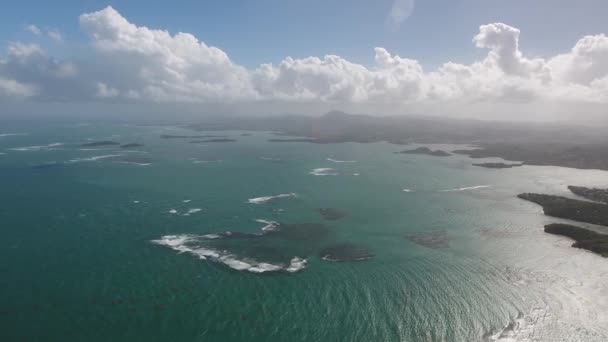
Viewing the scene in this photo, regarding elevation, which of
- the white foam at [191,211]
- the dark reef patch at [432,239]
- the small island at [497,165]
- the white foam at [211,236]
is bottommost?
the white foam at [211,236]

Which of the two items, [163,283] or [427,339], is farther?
[163,283]

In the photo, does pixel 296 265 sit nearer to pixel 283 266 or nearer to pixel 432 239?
pixel 283 266

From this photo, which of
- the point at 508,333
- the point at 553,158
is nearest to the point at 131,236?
the point at 508,333

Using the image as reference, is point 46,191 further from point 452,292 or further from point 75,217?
point 452,292

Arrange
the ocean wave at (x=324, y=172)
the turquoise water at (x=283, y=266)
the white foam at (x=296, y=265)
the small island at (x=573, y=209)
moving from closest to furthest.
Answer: the turquoise water at (x=283, y=266), the white foam at (x=296, y=265), the small island at (x=573, y=209), the ocean wave at (x=324, y=172)

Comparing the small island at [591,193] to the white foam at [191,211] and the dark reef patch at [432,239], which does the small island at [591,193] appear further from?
the white foam at [191,211]

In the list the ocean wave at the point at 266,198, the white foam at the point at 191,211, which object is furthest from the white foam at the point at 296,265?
the ocean wave at the point at 266,198

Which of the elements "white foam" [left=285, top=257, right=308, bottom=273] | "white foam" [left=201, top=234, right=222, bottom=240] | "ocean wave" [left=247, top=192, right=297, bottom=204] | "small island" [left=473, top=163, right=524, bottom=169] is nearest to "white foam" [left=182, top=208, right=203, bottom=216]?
"ocean wave" [left=247, top=192, right=297, bottom=204]
